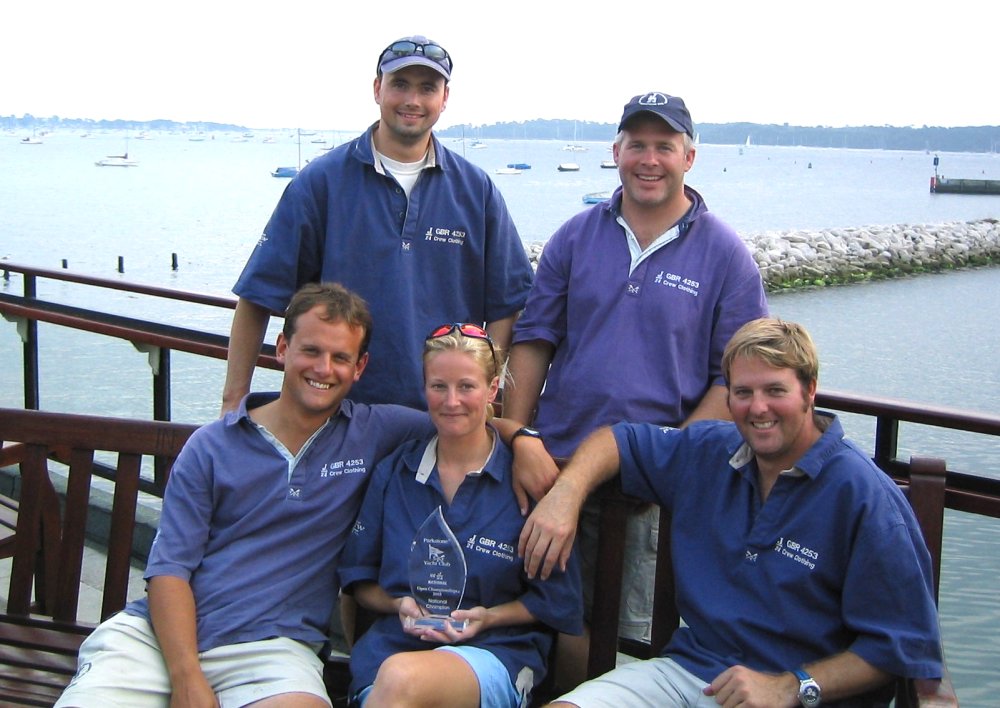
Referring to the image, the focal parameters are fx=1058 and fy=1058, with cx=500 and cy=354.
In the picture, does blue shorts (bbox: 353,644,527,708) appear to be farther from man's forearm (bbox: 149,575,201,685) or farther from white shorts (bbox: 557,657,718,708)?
man's forearm (bbox: 149,575,201,685)

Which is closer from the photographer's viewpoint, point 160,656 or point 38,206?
point 160,656

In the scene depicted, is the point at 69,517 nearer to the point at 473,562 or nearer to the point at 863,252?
the point at 473,562

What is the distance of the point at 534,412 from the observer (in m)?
3.32

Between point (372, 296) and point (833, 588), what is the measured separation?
160 cm

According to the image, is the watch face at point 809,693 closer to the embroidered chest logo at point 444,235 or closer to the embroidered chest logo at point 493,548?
the embroidered chest logo at point 493,548

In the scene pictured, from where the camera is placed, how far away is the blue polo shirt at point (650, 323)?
3.00 m

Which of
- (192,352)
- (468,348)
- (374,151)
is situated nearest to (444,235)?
(374,151)

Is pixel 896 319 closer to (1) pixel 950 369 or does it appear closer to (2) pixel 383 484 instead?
(1) pixel 950 369

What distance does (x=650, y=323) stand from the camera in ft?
9.86

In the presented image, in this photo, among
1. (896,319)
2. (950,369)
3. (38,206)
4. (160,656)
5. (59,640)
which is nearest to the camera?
(160,656)

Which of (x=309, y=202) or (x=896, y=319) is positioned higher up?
(x=309, y=202)

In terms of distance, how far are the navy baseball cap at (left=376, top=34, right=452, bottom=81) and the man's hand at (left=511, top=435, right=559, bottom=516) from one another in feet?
3.92

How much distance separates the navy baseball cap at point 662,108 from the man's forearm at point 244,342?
1.29m

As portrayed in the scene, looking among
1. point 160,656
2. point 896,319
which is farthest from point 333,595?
point 896,319
